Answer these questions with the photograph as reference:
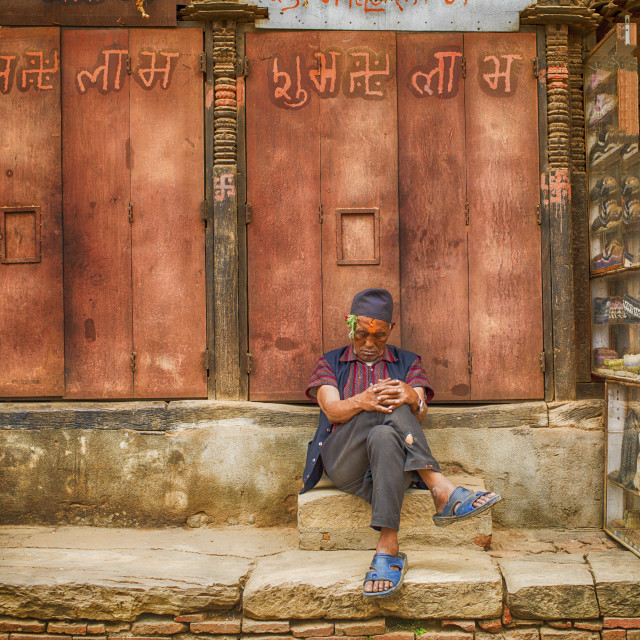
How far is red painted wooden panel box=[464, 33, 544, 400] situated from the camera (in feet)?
12.9

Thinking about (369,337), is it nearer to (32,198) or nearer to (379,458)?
(379,458)

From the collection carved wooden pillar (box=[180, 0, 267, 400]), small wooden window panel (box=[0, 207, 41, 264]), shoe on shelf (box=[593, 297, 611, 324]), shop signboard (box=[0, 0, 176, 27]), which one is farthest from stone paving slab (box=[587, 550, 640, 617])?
shop signboard (box=[0, 0, 176, 27])

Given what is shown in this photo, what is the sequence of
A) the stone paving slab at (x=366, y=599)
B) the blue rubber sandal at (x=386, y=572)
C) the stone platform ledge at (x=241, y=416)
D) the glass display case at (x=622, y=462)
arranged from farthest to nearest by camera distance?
the stone platform ledge at (x=241, y=416) < the glass display case at (x=622, y=462) < the stone paving slab at (x=366, y=599) < the blue rubber sandal at (x=386, y=572)

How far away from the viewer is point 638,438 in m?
3.53

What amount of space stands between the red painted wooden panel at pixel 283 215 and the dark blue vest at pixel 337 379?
43 centimetres

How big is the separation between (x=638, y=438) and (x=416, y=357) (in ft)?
4.38

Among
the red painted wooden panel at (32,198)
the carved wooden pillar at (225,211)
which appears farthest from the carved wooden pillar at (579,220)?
→ the red painted wooden panel at (32,198)

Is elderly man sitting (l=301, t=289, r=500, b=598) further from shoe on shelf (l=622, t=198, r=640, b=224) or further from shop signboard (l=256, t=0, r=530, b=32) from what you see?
shop signboard (l=256, t=0, r=530, b=32)

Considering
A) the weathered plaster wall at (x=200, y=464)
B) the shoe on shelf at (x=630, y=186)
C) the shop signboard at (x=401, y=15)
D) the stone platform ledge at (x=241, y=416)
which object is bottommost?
the weathered plaster wall at (x=200, y=464)

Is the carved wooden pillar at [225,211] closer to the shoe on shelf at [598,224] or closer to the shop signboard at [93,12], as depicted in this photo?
the shop signboard at [93,12]

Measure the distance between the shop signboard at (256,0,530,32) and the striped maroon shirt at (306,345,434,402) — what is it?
6.80ft

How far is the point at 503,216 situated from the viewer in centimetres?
393

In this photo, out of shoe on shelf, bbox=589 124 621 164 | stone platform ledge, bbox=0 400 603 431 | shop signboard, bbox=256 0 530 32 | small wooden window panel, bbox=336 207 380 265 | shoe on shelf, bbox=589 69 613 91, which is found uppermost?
shop signboard, bbox=256 0 530 32

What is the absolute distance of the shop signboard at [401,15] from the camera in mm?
3910
